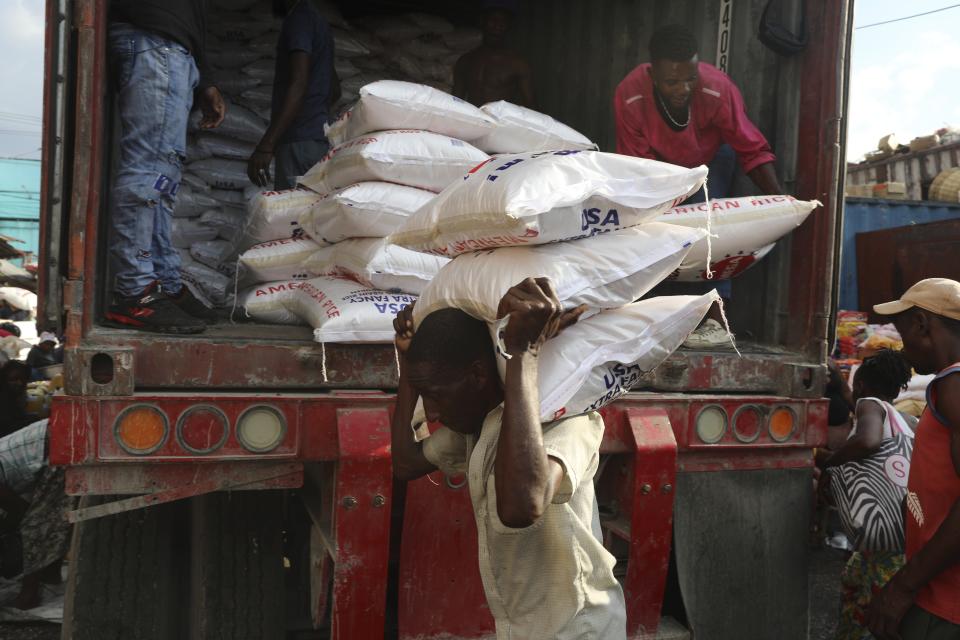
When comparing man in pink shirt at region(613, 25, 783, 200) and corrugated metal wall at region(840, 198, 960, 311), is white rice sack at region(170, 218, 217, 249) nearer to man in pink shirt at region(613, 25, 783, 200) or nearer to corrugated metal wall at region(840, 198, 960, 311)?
man in pink shirt at region(613, 25, 783, 200)

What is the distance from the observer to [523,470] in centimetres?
131

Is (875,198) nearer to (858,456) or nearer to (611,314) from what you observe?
(858,456)

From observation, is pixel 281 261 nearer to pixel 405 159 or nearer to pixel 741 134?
pixel 405 159

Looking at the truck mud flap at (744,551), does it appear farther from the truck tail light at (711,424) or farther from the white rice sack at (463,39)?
the white rice sack at (463,39)

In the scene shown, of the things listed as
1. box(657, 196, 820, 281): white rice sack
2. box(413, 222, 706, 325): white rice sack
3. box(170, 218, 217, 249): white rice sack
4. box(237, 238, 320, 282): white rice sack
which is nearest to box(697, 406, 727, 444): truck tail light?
box(657, 196, 820, 281): white rice sack

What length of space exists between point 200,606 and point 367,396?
0.74m

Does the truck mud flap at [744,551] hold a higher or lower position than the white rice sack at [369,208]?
lower

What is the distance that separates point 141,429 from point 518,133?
179cm

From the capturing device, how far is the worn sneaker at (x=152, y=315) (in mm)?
2238

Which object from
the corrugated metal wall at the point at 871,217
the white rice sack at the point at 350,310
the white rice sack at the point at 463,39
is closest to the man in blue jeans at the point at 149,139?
the white rice sack at the point at 350,310

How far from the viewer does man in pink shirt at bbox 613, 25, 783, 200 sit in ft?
9.67

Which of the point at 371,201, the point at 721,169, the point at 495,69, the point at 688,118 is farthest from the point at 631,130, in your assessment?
the point at 495,69

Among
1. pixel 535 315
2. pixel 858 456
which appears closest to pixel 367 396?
pixel 535 315

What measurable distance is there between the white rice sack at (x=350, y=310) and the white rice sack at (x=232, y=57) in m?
2.16
